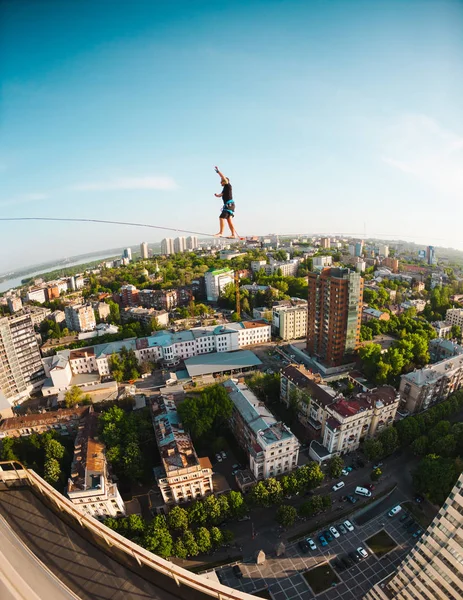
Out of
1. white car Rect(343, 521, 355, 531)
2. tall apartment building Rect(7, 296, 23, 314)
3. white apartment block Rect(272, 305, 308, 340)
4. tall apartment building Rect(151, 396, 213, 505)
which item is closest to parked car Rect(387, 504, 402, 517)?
white car Rect(343, 521, 355, 531)

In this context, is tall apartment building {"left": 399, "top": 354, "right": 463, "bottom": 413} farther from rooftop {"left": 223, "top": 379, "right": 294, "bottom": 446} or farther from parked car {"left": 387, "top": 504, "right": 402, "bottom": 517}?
rooftop {"left": 223, "top": 379, "right": 294, "bottom": 446}

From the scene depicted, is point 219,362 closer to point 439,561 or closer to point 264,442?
point 264,442

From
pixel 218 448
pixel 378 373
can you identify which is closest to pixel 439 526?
pixel 218 448

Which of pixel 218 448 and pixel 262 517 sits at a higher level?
pixel 218 448

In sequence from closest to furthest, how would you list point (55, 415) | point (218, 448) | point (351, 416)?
1. point (351, 416)
2. point (218, 448)
3. point (55, 415)

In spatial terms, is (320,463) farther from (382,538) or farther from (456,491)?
(456,491)

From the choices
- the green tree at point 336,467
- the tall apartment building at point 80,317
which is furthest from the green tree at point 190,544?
Result: the tall apartment building at point 80,317

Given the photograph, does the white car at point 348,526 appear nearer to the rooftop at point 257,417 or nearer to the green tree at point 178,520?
the rooftop at point 257,417
